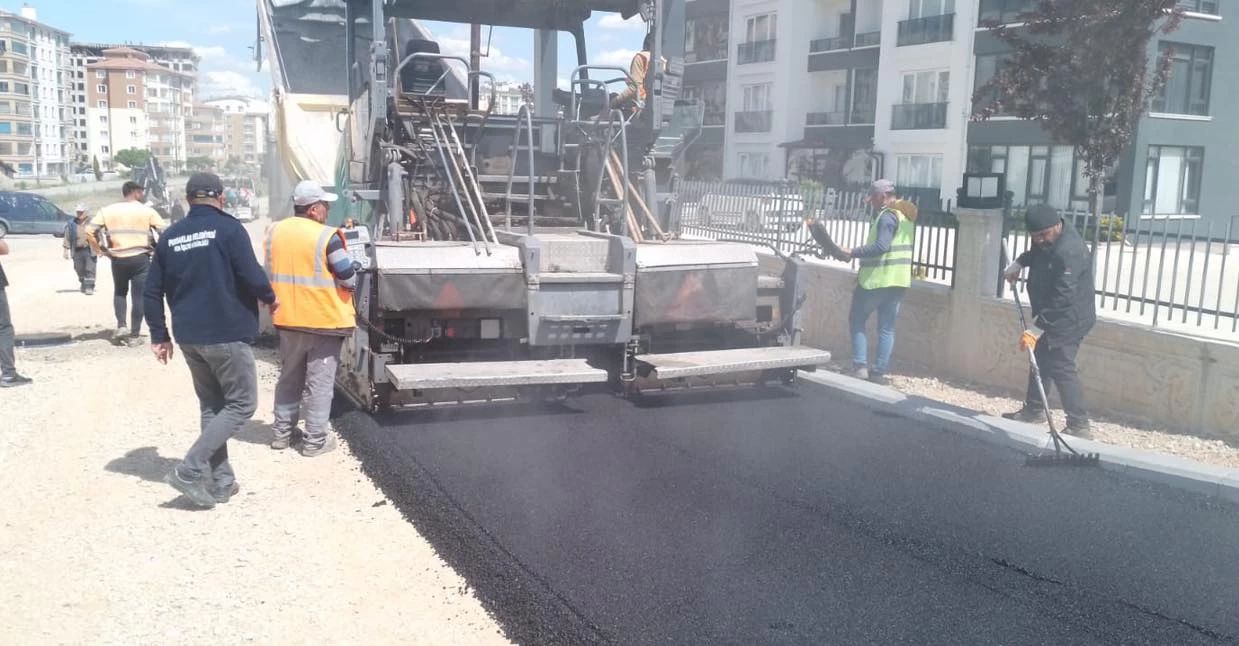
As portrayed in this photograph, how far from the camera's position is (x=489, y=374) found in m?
6.40

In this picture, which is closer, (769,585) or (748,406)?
(769,585)

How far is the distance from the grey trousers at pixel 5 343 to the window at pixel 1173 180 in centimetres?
2490

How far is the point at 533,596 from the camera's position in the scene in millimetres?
4020

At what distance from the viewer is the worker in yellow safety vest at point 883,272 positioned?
8.10m

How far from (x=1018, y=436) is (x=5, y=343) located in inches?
282

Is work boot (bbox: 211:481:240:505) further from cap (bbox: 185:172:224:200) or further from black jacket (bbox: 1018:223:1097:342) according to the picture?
black jacket (bbox: 1018:223:1097:342)

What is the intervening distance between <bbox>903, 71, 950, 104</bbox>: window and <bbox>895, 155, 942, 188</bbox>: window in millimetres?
1678

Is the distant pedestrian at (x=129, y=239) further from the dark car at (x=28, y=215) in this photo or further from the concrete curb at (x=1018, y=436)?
the dark car at (x=28, y=215)

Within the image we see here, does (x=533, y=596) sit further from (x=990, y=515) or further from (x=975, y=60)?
(x=975, y=60)

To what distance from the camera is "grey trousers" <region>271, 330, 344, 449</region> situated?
19.7 ft

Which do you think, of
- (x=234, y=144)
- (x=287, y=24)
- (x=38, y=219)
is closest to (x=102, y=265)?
(x=287, y=24)

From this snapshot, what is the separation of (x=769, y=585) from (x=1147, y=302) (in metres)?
4.56

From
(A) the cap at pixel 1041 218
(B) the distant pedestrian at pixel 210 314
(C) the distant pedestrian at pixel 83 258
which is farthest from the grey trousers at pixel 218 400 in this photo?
(C) the distant pedestrian at pixel 83 258

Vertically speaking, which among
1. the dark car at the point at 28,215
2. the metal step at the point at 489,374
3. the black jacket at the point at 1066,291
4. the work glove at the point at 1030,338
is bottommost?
the dark car at the point at 28,215
